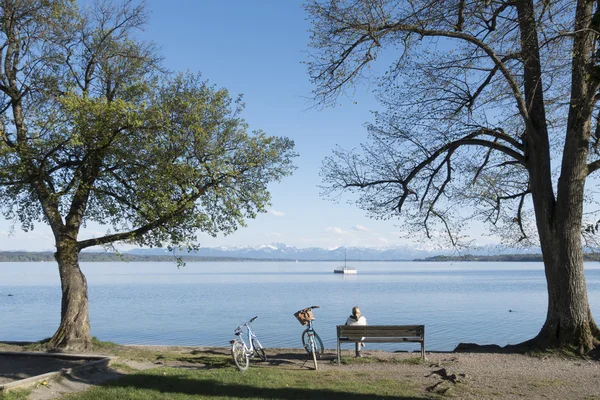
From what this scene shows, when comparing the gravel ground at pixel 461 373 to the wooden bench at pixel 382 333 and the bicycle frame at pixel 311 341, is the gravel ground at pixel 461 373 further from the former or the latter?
the wooden bench at pixel 382 333

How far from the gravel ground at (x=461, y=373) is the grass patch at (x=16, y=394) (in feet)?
0.34

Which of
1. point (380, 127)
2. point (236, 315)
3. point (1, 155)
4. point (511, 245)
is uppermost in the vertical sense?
point (380, 127)

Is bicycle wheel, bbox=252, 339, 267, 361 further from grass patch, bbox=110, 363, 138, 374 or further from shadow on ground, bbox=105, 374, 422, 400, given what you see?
shadow on ground, bbox=105, 374, 422, 400

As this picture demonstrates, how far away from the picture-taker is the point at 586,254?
1571 centimetres

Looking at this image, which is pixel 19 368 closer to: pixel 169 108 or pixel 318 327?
pixel 169 108

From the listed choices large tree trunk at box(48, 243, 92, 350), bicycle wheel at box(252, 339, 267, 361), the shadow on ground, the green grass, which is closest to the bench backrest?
the green grass

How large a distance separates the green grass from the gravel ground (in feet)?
1.29

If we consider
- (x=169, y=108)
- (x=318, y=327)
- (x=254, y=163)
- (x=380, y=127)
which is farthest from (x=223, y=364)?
(x=318, y=327)

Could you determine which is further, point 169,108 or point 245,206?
point 245,206

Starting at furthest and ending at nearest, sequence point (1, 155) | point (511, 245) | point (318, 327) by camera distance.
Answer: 1. point (318, 327)
2. point (511, 245)
3. point (1, 155)

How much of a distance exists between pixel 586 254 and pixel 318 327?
15416mm

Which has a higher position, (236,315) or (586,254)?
(586,254)

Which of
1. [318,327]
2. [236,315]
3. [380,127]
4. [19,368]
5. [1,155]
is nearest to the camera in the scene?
[19,368]

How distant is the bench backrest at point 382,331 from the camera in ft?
41.0
